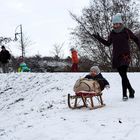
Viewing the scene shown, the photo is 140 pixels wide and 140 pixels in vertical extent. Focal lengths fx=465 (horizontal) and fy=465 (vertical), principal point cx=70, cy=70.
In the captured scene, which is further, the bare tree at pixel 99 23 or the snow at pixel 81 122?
the bare tree at pixel 99 23

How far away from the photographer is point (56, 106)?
41.3 feet

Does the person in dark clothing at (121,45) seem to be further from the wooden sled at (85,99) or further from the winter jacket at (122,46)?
the wooden sled at (85,99)

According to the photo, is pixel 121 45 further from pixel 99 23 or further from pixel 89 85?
pixel 99 23

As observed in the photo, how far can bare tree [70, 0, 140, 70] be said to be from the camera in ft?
139

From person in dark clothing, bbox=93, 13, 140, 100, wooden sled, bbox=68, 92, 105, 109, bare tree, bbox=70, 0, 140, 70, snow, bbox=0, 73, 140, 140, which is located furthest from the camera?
bare tree, bbox=70, 0, 140, 70

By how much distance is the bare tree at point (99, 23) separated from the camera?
42.5 metres

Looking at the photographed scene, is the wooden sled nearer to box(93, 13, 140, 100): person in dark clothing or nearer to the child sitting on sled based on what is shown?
the child sitting on sled

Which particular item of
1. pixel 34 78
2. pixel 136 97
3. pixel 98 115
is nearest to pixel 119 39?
pixel 136 97

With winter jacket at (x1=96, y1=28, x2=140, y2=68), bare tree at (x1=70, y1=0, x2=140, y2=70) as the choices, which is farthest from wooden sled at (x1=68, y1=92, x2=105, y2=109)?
bare tree at (x1=70, y1=0, x2=140, y2=70)

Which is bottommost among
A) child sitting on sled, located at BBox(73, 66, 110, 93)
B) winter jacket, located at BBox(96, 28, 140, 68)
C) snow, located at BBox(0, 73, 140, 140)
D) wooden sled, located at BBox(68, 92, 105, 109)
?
snow, located at BBox(0, 73, 140, 140)

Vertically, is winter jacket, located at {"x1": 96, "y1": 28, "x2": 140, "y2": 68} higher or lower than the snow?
higher

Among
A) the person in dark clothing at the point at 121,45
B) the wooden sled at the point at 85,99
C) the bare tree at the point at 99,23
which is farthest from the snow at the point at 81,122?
the bare tree at the point at 99,23

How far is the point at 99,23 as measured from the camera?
43.9 meters

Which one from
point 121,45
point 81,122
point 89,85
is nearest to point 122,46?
point 121,45
